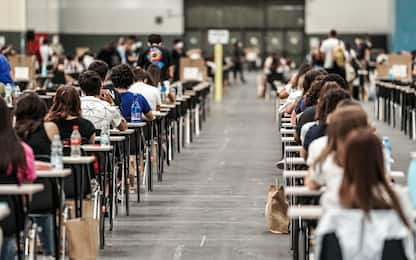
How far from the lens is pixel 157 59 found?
21797 mm

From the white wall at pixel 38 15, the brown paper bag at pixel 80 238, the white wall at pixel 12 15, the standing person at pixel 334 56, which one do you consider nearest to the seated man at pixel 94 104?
the brown paper bag at pixel 80 238

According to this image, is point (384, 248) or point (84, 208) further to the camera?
point (84, 208)

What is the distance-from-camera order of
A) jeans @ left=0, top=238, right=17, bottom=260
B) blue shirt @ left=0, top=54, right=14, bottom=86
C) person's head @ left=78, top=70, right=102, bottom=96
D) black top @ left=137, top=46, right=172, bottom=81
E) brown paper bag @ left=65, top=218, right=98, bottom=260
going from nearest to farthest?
jeans @ left=0, top=238, right=17, bottom=260
brown paper bag @ left=65, top=218, right=98, bottom=260
person's head @ left=78, top=70, right=102, bottom=96
blue shirt @ left=0, top=54, right=14, bottom=86
black top @ left=137, top=46, right=172, bottom=81

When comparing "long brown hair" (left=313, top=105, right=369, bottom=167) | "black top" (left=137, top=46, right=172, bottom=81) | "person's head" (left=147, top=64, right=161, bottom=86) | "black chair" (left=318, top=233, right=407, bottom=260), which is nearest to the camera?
"black chair" (left=318, top=233, right=407, bottom=260)

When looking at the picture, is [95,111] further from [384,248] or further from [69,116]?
[384,248]

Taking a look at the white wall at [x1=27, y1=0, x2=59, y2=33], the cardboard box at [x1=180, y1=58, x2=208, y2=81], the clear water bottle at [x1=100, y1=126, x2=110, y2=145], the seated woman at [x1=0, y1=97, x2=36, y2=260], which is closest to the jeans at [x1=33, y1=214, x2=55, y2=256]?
the seated woman at [x1=0, y1=97, x2=36, y2=260]

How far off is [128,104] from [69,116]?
3.99m

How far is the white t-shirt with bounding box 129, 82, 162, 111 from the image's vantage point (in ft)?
54.4

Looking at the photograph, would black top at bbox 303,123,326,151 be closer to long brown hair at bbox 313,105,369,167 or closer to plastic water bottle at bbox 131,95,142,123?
long brown hair at bbox 313,105,369,167

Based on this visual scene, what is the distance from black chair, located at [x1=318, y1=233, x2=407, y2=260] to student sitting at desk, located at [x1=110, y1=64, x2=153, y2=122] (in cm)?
812

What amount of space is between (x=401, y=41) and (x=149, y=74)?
3085 cm

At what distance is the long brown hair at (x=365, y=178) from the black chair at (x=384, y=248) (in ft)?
0.44

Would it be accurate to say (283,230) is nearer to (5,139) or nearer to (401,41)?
(5,139)

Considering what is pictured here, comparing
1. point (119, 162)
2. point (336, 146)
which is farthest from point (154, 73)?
point (336, 146)
